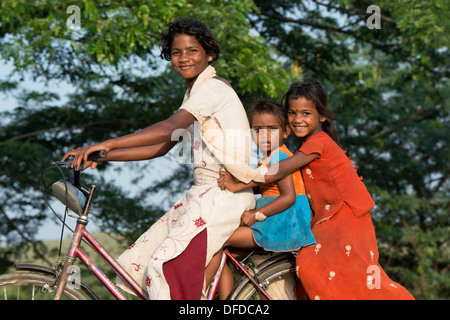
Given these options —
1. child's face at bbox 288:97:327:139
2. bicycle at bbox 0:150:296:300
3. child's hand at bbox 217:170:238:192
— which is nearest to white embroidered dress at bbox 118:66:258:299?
child's hand at bbox 217:170:238:192

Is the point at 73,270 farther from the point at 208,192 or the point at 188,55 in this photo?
the point at 188,55

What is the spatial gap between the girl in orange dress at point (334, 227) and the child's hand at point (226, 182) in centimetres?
11

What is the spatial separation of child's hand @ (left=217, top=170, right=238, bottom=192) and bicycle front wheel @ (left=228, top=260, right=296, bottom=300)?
47 centimetres

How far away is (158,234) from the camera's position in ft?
8.79

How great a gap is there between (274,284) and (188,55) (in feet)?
3.78

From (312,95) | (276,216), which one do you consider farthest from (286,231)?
(312,95)

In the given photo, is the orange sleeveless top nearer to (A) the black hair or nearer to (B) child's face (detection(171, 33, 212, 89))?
(A) the black hair

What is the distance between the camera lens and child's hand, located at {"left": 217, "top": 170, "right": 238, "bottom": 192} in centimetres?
255

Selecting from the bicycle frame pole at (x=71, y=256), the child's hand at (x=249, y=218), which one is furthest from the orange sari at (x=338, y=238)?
the bicycle frame pole at (x=71, y=256)

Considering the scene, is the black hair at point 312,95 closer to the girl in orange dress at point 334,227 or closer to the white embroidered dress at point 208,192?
the girl in orange dress at point 334,227

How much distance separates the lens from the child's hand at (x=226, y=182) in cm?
255

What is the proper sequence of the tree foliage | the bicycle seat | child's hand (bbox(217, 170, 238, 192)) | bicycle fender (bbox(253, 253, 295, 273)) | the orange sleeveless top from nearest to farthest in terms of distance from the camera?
the bicycle seat
child's hand (bbox(217, 170, 238, 192))
the orange sleeveless top
bicycle fender (bbox(253, 253, 295, 273))
the tree foliage
